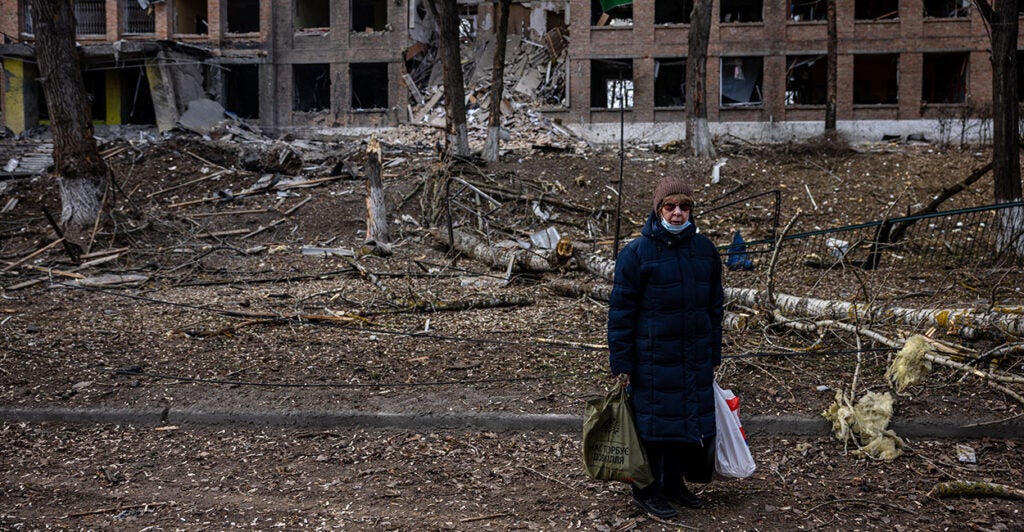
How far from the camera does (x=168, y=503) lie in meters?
4.45

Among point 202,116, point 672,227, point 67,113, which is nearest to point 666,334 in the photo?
point 672,227

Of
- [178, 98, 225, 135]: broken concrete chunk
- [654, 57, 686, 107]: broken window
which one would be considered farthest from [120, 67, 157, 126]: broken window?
[654, 57, 686, 107]: broken window

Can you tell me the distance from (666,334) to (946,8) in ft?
129

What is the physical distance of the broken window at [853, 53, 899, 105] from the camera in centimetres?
3716

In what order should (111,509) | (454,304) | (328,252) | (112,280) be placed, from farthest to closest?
(328,252)
(112,280)
(454,304)
(111,509)

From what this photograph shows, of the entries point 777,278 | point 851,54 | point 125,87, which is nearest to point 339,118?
point 125,87

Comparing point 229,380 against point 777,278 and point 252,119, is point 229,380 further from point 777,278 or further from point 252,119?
point 252,119

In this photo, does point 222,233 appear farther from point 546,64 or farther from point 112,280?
point 546,64

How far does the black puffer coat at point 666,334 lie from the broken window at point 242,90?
3886cm

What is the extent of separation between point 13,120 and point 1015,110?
39.5 metres

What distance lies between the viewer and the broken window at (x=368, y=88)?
39.5m

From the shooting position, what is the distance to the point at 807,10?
3659cm

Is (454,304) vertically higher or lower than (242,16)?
lower

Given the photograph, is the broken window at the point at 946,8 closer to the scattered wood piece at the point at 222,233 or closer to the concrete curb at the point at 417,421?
the scattered wood piece at the point at 222,233
